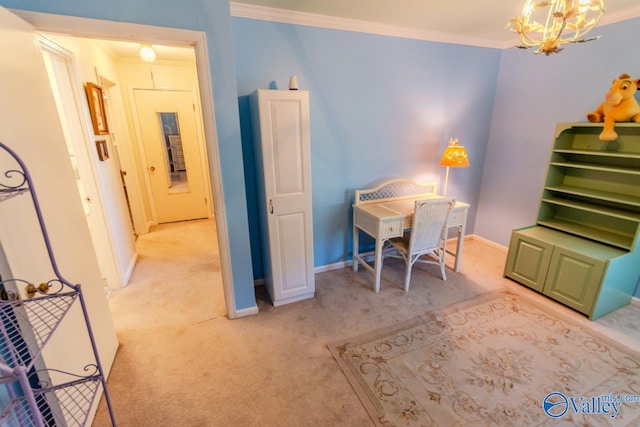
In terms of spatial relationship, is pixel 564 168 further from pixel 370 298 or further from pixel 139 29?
pixel 139 29

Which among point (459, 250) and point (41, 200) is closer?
point (41, 200)

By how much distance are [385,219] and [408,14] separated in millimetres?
1818

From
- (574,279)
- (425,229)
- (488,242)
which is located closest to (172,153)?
(425,229)

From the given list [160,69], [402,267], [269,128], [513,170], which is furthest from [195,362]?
[160,69]

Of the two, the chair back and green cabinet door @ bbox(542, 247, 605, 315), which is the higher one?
the chair back

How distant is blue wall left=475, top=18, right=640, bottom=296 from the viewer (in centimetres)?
256

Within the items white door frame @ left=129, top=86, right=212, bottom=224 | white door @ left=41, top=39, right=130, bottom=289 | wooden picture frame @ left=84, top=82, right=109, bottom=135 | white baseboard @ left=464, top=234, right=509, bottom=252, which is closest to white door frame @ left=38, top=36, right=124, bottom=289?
white door @ left=41, top=39, right=130, bottom=289

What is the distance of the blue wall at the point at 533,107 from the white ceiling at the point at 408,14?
26 centimetres

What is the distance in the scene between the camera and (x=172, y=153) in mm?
4668

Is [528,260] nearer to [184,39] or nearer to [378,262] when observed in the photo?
[378,262]

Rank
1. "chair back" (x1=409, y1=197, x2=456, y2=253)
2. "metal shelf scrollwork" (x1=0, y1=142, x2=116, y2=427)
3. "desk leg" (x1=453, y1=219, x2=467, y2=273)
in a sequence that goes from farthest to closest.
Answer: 1. "desk leg" (x1=453, y1=219, x2=467, y2=273)
2. "chair back" (x1=409, y1=197, x2=456, y2=253)
3. "metal shelf scrollwork" (x1=0, y1=142, x2=116, y2=427)

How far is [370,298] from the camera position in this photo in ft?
8.87

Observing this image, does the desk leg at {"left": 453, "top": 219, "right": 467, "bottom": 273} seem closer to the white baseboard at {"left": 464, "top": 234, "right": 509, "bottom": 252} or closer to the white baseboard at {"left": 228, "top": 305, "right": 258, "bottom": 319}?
the white baseboard at {"left": 464, "top": 234, "right": 509, "bottom": 252}

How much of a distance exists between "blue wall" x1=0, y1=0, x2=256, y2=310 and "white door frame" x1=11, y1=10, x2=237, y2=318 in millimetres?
30
